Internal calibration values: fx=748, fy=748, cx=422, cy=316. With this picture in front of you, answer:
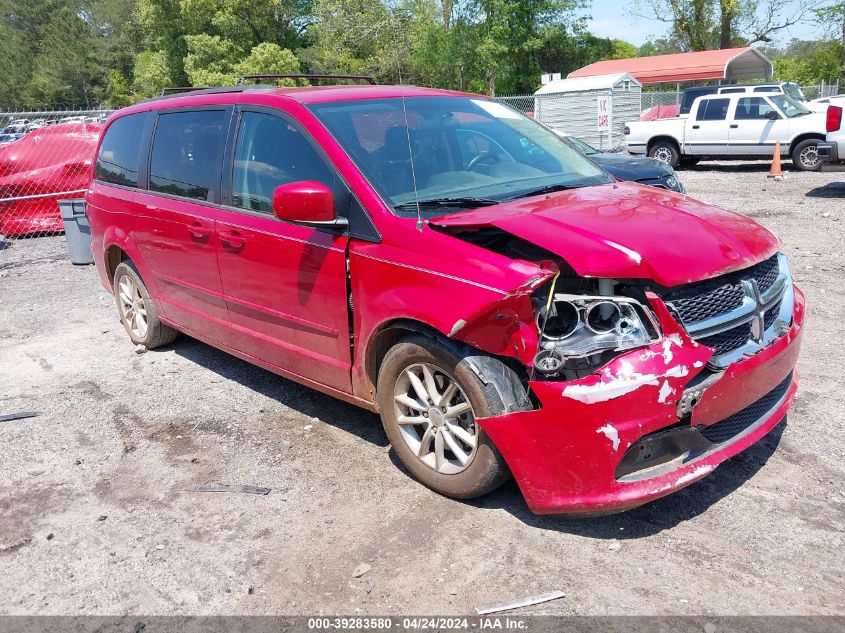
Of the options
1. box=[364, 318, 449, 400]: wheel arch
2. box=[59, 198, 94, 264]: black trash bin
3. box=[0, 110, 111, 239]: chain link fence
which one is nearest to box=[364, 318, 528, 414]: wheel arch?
box=[364, 318, 449, 400]: wheel arch

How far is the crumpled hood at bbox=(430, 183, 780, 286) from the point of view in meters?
3.07

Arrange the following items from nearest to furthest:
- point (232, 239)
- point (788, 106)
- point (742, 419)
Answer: point (742, 419), point (232, 239), point (788, 106)

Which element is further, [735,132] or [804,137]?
[735,132]

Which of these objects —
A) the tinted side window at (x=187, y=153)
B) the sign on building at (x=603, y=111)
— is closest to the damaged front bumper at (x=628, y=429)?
the tinted side window at (x=187, y=153)

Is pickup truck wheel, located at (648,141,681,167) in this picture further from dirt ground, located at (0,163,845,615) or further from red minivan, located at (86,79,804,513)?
red minivan, located at (86,79,804,513)

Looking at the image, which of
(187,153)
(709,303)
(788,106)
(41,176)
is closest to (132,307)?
(187,153)

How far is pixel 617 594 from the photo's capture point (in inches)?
116

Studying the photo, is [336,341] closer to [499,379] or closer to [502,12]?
[499,379]

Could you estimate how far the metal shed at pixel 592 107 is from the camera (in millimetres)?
18953

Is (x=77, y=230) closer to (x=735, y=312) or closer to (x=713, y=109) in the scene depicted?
(x=735, y=312)

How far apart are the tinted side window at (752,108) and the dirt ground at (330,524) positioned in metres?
13.2

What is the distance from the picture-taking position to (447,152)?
419cm

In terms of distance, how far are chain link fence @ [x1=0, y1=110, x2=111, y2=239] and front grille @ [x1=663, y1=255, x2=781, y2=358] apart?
448 inches

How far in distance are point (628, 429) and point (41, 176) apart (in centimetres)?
1220
